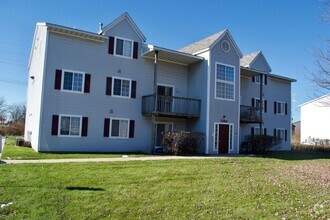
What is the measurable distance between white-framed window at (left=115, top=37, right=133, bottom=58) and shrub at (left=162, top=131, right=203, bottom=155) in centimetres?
622

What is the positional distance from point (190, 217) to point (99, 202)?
232cm

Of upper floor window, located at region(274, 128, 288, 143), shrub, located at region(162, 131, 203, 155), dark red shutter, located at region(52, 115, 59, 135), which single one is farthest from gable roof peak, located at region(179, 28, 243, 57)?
dark red shutter, located at region(52, 115, 59, 135)

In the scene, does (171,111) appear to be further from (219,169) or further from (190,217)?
(190,217)

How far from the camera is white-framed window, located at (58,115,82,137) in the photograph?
17078 millimetres

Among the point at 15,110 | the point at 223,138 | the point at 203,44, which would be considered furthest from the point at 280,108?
the point at 15,110

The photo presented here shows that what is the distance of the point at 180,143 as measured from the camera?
56.0 feet

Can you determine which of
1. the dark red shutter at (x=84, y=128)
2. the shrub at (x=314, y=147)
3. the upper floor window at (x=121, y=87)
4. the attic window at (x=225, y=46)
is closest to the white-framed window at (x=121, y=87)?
the upper floor window at (x=121, y=87)

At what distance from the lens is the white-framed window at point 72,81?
17.3 metres

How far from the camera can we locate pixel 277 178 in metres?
9.84

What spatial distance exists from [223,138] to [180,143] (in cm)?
479

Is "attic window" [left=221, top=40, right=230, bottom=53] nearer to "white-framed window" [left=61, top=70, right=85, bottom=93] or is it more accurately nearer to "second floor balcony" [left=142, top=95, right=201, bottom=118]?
"second floor balcony" [left=142, top=95, right=201, bottom=118]

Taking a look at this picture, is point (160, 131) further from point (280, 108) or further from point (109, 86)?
point (280, 108)

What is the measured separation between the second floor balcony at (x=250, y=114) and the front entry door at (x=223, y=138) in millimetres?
2853

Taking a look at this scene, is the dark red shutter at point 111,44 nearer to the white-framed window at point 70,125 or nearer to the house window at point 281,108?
the white-framed window at point 70,125
